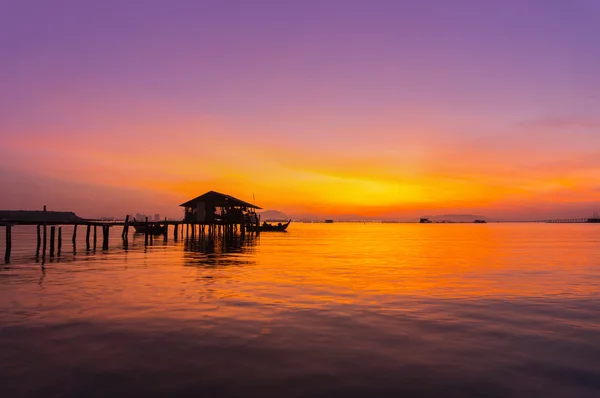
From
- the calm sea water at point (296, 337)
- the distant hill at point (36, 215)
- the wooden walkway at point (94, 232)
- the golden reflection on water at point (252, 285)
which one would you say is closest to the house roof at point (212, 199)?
the wooden walkway at point (94, 232)

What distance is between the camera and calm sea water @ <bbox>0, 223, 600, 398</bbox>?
315 inches

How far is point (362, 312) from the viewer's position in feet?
46.8

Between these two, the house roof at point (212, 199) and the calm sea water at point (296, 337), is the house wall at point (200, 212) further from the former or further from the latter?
the calm sea water at point (296, 337)

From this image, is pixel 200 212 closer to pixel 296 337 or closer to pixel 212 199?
pixel 212 199

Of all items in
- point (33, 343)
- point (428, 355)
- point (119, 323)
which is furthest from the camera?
point (119, 323)

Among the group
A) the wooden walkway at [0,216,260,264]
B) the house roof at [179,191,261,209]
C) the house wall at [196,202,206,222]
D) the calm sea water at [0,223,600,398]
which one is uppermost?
the house roof at [179,191,261,209]

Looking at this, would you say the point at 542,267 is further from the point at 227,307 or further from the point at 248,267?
the point at 227,307

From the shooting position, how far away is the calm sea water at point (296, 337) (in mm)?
8008

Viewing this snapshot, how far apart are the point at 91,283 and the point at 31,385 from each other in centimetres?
1324

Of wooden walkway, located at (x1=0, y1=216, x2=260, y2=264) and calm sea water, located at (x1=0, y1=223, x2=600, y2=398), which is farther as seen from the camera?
wooden walkway, located at (x1=0, y1=216, x2=260, y2=264)

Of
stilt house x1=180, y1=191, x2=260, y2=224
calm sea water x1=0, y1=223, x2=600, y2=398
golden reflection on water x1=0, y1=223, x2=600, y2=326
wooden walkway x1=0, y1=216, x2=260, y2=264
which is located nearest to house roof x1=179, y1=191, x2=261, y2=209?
stilt house x1=180, y1=191, x2=260, y2=224

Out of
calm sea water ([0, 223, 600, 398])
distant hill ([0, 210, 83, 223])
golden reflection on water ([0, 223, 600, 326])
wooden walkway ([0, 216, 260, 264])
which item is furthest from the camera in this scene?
distant hill ([0, 210, 83, 223])

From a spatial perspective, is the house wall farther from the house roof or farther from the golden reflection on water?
the golden reflection on water

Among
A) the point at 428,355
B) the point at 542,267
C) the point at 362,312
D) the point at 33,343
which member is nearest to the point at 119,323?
the point at 33,343
